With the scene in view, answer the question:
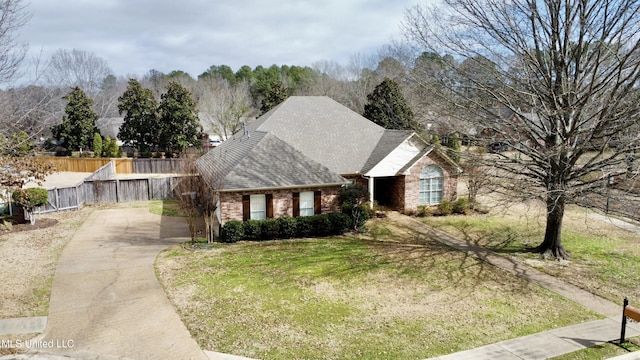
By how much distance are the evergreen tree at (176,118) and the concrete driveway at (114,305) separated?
22819 millimetres

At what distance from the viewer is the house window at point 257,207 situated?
18.4 meters

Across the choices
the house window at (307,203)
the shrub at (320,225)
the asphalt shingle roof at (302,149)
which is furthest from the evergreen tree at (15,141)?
the shrub at (320,225)

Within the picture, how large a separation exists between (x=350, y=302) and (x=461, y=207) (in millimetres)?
13484

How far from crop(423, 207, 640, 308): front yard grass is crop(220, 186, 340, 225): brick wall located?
5225 millimetres

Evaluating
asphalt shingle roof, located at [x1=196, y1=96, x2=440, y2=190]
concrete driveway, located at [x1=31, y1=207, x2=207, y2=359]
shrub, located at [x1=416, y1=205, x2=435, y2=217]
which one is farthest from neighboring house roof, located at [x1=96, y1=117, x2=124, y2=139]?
shrub, located at [x1=416, y1=205, x2=435, y2=217]

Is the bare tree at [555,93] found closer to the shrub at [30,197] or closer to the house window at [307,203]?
the house window at [307,203]

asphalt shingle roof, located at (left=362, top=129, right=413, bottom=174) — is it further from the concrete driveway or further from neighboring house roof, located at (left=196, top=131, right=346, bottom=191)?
the concrete driveway

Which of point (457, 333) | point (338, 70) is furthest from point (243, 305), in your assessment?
point (338, 70)

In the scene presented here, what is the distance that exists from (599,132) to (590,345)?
7182mm

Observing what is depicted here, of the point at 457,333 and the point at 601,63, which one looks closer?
the point at 457,333

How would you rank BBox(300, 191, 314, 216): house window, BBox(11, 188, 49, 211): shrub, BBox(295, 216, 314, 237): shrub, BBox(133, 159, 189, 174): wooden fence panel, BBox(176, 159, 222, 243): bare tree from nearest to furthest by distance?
BBox(176, 159, 222, 243): bare tree < BBox(295, 216, 314, 237): shrub < BBox(300, 191, 314, 216): house window < BBox(11, 188, 49, 211): shrub < BBox(133, 159, 189, 174): wooden fence panel

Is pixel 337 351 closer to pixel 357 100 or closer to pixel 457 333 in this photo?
pixel 457 333

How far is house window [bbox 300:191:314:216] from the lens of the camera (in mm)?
19422

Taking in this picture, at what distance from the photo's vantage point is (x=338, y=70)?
3280 inches
